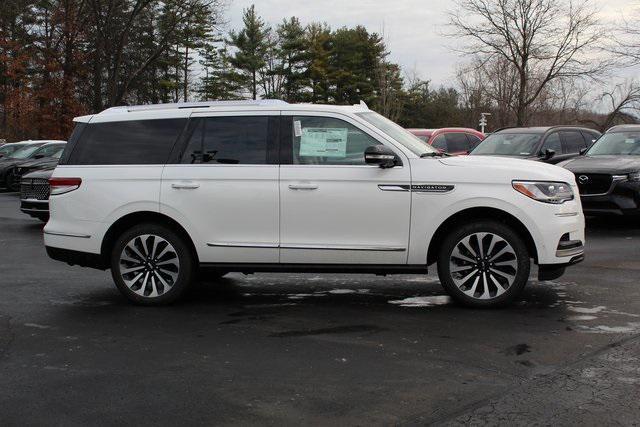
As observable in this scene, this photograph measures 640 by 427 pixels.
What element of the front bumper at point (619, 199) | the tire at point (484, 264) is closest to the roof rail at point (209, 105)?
the tire at point (484, 264)

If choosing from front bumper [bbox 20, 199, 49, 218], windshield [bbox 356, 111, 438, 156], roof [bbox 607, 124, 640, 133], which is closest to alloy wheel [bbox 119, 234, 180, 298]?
windshield [bbox 356, 111, 438, 156]

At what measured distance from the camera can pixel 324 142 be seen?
256 inches

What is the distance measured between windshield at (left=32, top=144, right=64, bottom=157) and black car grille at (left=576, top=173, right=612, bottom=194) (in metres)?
15.4

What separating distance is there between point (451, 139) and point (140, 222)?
12.0 meters

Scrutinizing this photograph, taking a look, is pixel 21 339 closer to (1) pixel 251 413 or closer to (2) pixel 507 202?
(1) pixel 251 413

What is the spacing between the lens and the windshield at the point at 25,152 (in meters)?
22.6

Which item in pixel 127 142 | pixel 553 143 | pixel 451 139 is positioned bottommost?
pixel 127 142

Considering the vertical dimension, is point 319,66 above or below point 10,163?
above

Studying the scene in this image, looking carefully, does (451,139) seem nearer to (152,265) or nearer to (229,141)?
(229,141)

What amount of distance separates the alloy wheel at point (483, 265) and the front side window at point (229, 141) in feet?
6.63

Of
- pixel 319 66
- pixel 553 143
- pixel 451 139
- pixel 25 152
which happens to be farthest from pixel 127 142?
pixel 319 66

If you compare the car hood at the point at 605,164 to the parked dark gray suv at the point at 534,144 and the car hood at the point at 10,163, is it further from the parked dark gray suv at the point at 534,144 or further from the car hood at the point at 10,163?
the car hood at the point at 10,163

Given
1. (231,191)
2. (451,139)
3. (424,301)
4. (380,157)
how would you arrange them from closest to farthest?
(380,157)
(231,191)
(424,301)
(451,139)

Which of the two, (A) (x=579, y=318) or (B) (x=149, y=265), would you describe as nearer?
(A) (x=579, y=318)
